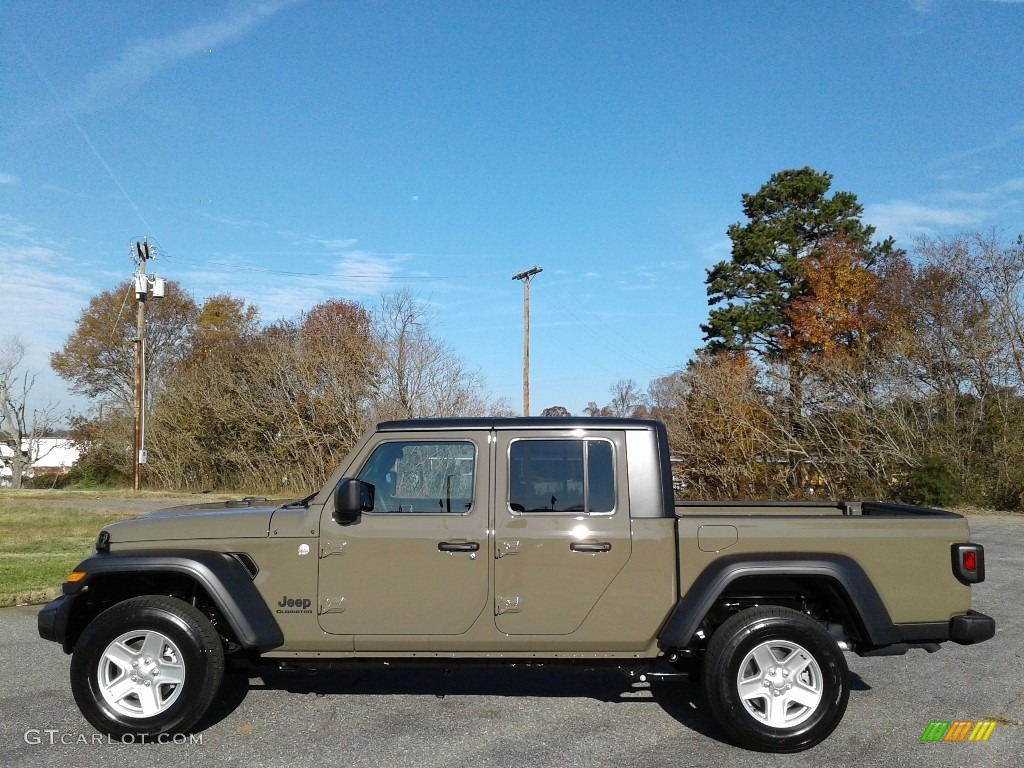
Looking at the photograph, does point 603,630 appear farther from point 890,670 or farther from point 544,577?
point 890,670

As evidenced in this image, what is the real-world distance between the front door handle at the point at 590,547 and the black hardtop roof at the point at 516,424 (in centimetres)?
71

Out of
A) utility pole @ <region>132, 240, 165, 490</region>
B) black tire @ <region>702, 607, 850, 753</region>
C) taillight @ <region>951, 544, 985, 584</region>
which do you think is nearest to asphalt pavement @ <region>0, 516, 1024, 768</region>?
black tire @ <region>702, 607, 850, 753</region>

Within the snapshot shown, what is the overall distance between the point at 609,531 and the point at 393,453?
1382mm

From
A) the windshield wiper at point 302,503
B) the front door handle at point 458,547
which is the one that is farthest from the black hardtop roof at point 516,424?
the front door handle at point 458,547

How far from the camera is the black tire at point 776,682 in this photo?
15.1 ft

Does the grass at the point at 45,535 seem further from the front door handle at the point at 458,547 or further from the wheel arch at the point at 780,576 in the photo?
the wheel arch at the point at 780,576

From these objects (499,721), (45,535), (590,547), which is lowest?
(499,721)

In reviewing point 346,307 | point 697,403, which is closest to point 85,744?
point 697,403

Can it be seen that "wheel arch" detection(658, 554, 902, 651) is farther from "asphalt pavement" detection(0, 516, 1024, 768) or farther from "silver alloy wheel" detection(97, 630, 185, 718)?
"silver alloy wheel" detection(97, 630, 185, 718)

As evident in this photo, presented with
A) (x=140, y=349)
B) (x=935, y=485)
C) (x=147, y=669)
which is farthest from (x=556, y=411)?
(x=140, y=349)

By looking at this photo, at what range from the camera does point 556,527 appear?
4.86m

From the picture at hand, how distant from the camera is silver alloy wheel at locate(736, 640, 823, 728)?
183 inches

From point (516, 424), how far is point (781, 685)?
210 cm

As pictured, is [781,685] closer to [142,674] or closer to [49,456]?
[142,674]
